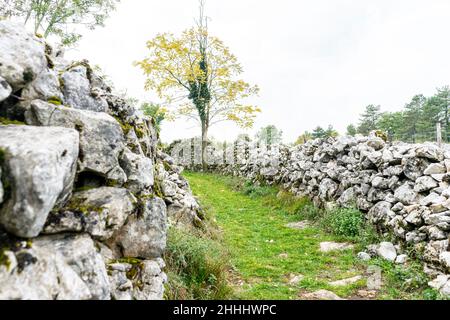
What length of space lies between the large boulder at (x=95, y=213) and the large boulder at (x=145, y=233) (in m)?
0.19

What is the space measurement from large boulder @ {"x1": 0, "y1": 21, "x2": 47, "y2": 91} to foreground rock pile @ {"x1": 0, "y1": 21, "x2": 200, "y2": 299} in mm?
11

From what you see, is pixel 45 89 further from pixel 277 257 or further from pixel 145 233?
pixel 277 257

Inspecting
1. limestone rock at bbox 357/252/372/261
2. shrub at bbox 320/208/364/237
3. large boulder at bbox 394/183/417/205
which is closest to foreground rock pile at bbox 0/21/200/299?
limestone rock at bbox 357/252/372/261

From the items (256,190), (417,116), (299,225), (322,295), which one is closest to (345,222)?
(299,225)

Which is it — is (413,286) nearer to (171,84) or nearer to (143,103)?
(171,84)

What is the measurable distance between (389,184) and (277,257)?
366 cm

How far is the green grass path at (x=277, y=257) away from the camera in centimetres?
599

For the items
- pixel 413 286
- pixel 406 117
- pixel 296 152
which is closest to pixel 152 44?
pixel 296 152

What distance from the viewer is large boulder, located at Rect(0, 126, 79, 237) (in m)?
2.85

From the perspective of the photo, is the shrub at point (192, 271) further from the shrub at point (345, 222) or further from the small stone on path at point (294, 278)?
the shrub at point (345, 222)

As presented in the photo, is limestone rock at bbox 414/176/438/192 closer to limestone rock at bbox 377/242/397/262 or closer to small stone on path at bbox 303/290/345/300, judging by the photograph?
limestone rock at bbox 377/242/397/262

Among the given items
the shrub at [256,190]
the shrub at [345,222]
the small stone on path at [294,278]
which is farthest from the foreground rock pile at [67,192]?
the shrub at [256,190]

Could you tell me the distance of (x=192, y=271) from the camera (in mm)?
5387
